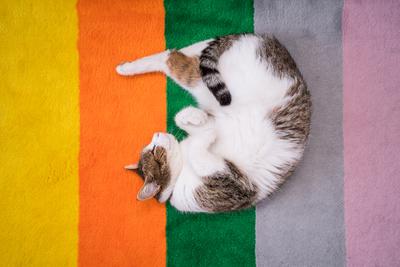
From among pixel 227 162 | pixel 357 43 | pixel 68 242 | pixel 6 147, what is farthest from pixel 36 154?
pixel 357 43

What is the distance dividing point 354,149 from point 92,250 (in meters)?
1.44

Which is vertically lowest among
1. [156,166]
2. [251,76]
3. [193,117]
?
[156,166]

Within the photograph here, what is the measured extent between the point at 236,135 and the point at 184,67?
0.40m

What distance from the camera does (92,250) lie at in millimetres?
1663

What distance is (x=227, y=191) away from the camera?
142 centimetres

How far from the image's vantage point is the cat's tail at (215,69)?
140 cm

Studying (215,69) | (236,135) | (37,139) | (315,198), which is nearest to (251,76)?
(215,69)

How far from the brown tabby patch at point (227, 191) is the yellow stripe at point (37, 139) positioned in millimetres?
691

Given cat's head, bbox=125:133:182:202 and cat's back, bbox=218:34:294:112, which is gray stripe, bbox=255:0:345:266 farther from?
cat's head, bbox=125:133:182:202

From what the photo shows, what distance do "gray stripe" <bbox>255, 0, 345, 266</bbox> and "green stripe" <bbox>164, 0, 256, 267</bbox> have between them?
0.09 m

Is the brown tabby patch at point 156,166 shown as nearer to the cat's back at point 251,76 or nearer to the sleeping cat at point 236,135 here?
the sleeping cat at point 236,135

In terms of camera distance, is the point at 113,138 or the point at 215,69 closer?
the point at 215,69

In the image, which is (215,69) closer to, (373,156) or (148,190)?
(148,190)

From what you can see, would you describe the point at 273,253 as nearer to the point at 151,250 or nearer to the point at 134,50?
the point at 151,250
